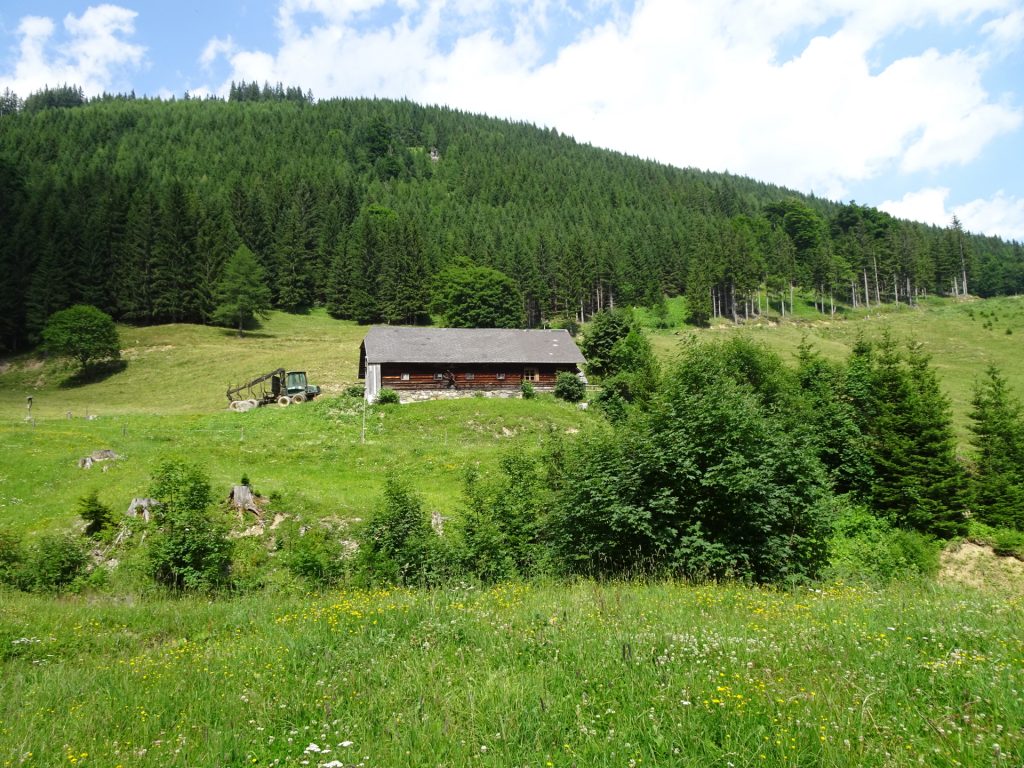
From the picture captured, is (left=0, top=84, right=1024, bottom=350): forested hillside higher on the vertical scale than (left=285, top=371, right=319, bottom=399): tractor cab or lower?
higher

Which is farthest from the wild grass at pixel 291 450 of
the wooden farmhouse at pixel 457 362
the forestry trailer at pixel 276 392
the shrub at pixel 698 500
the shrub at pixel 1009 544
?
the shrub at pixel 1009 544

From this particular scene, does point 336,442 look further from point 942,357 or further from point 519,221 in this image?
point 519,221

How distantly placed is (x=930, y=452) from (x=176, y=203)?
102 metres

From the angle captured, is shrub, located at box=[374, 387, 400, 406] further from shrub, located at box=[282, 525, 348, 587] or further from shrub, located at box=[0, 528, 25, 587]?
shrub, located at box=[0, 528, 25, 587]

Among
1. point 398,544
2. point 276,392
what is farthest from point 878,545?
point 276,392

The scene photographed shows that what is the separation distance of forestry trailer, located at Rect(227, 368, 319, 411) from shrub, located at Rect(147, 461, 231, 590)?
32607 millimetres

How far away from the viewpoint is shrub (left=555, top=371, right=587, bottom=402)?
171 ft

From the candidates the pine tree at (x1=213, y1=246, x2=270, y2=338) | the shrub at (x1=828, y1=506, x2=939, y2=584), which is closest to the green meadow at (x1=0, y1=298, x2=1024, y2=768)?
the shrub at (x1=828, y1=506, x2=939, y2=584)

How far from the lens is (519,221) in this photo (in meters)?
144

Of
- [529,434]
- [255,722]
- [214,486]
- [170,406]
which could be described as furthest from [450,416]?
[255,722]

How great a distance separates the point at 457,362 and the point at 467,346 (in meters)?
3.12

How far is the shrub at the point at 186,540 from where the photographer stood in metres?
15.1

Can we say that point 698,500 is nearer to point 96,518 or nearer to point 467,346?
point 96,518

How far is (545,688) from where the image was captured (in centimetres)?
553
